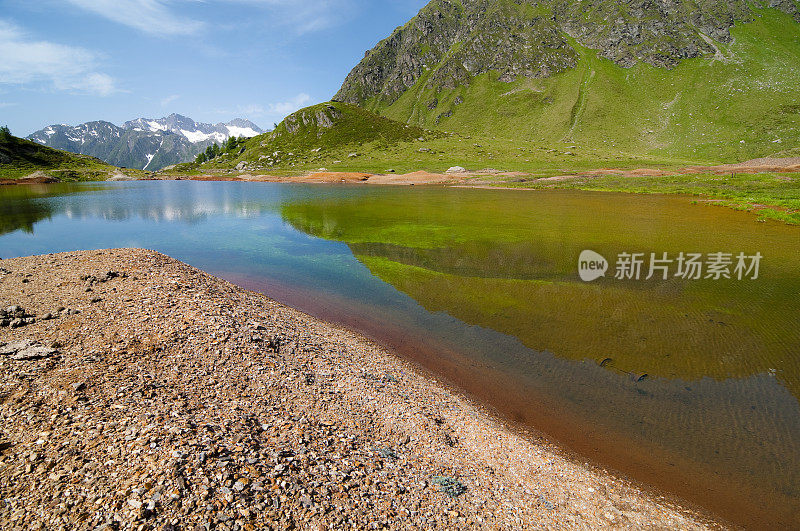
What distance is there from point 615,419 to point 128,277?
22904 millimetres

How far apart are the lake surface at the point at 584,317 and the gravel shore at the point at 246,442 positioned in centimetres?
191

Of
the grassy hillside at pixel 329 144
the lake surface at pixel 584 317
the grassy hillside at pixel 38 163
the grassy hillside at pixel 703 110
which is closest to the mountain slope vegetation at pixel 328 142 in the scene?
the grassy hillside at pixel 329 144

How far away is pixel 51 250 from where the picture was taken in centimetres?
3039

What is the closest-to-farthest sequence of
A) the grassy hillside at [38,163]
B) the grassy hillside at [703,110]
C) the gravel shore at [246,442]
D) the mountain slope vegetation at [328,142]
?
the gravel shore at [246,442] < the grassy hillside at [703,110] < the grassy hillside at [38,163] < the mountain slope vegetation at [328,142]

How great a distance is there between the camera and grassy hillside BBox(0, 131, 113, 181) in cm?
13525

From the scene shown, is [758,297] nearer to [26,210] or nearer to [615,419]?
[615,419]

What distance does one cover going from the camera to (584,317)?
17.6 meters

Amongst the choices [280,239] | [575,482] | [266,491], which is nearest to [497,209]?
[280,239]

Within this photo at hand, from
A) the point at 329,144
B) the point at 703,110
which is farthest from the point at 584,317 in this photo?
the point at 703,110

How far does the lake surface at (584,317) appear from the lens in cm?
980

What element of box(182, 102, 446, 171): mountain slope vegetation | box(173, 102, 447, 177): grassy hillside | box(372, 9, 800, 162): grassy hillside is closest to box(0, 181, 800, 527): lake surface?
box(173, 102, 447, 177): grassy hillside

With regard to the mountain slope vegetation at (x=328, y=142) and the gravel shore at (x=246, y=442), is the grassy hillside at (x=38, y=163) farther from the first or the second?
the gravel shore at (x=246, y=442)

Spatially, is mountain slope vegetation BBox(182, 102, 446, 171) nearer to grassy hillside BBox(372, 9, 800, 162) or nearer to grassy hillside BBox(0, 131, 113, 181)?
grassy hillside BBox(0, 131, 113, 181)

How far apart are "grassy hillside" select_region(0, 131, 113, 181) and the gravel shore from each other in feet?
567
